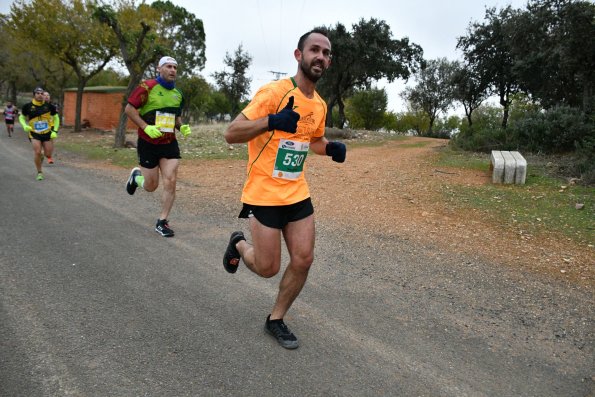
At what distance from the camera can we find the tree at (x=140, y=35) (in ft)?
56.6

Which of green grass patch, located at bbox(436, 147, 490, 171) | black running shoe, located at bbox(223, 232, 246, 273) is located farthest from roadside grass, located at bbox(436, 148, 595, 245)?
black running shoe, located at bbox(223, 232, 246, 273)

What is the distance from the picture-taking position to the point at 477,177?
10.8m

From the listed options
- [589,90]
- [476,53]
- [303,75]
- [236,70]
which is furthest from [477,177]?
[236,70]

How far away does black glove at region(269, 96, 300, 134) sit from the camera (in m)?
2.79

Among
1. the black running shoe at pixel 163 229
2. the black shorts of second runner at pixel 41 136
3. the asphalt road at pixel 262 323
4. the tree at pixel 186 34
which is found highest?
the tree at pixel 186 34

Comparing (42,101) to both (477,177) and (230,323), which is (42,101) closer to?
(230,323)

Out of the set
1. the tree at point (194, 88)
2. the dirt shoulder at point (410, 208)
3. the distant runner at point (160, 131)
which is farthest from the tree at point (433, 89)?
the distant runner at point (160, 131)

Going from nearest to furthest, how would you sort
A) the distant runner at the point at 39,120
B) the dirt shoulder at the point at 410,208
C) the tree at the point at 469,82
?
the dirt shoulder at the point at 410,208 → the distant runner at the point at 39,120 → the tree at the point at 469,82

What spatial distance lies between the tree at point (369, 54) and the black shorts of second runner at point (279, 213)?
91.3 feet

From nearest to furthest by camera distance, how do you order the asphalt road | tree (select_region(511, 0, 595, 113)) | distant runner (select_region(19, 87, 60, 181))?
the asphalt road → distant runner (select_region(19, 87, 60, 181)) → tree (select_region(511, 0, 595, 113))

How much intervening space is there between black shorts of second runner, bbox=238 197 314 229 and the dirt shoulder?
2970mm

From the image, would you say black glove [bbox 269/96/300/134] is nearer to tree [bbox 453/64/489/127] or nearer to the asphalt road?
the asphalt road

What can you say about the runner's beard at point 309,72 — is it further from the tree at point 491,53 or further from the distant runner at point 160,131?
the tree at point 491,53

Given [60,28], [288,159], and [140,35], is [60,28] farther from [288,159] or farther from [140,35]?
[288,159]
